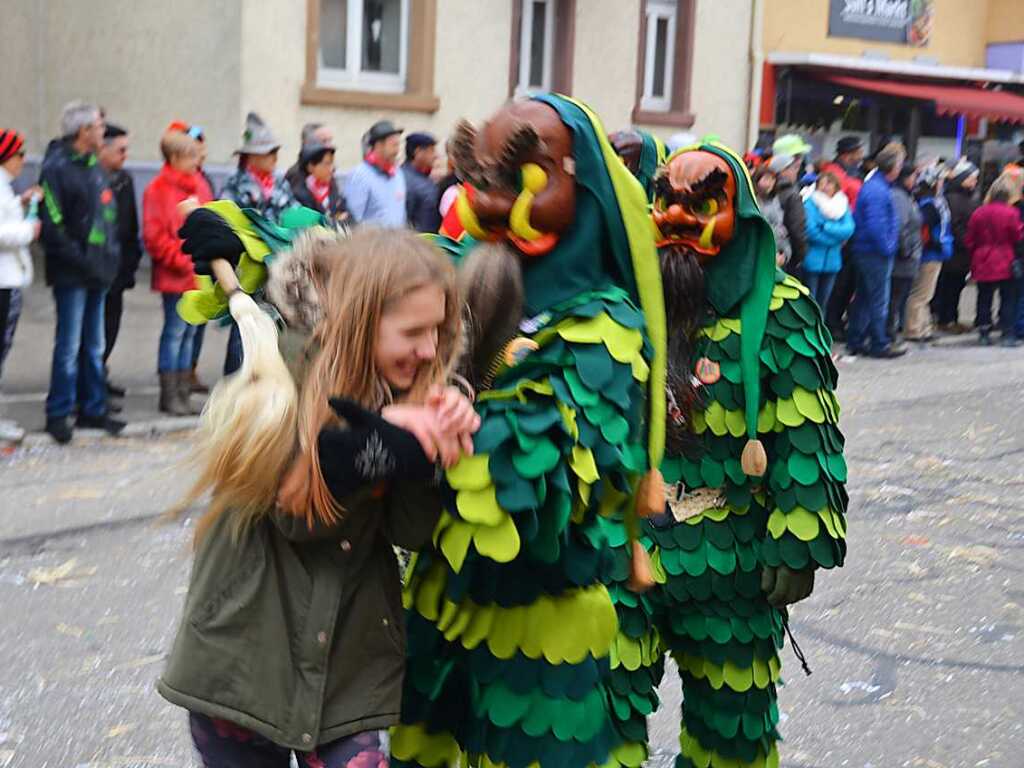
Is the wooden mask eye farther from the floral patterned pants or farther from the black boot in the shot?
the black boot

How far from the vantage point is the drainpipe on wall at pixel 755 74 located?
17047 mm

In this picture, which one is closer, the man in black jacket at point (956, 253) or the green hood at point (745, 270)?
the green hood at point (745, 270)

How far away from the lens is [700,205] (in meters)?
3.15

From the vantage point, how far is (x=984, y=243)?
13492 millimetres

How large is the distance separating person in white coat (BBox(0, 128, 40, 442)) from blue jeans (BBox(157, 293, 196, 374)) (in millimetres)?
→ 957

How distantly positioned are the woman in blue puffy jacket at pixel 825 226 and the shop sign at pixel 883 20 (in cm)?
828

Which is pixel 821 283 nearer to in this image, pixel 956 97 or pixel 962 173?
pixel 962 173

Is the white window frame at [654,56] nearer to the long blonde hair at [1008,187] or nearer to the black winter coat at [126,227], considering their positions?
the long blonde hair at [1008,187]

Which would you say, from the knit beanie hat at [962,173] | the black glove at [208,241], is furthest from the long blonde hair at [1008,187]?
the black glove at [208,241]

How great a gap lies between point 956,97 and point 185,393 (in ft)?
47.0

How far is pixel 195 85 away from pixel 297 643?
1110cm

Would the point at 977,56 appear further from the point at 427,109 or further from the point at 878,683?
the point at 878,683

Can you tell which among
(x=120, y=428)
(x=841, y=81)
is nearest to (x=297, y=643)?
(x=120, y=428)

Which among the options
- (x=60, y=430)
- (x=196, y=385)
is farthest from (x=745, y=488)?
(x=196, y=385)
